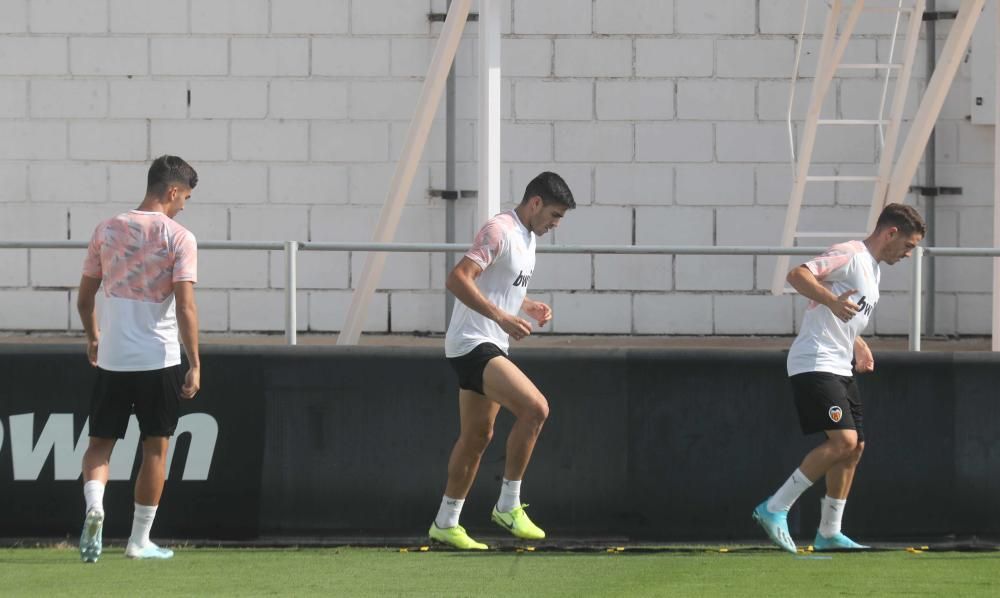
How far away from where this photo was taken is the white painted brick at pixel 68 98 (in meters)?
12.0

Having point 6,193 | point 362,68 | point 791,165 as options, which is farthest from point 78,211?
point 791,165

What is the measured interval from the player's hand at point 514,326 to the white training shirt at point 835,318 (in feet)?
4.69

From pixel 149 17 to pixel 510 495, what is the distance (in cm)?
606

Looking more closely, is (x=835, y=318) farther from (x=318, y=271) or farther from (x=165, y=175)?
(x=318, y=271)

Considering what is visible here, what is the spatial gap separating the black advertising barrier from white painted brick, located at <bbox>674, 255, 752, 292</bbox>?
4.68 m

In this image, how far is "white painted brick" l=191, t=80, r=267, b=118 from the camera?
39.3 ft

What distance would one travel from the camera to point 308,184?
39.4 feet

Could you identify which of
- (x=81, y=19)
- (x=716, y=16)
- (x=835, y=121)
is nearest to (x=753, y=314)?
(x=835, y=121)

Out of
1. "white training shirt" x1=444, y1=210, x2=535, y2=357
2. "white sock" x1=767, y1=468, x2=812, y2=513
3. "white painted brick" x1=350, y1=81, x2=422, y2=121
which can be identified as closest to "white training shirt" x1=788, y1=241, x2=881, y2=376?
"white sock" x1=767, y1=468, x2=812, y2=513

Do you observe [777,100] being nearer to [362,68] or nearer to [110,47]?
[362,68]

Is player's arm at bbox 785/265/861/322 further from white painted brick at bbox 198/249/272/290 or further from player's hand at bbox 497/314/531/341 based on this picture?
white painted brick at bbox 198/249/272/290

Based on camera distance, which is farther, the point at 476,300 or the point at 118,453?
the point at 118,453

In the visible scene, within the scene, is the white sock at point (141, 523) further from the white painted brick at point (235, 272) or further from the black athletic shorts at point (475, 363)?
the white painted brick at point (235, 272)

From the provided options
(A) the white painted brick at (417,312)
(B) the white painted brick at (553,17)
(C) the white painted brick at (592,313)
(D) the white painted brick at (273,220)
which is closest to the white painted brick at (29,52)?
(D) the white painted brick at (273,220)
